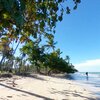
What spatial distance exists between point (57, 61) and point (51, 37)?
6547 centimetres

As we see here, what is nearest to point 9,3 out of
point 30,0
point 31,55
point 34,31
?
point 30,0

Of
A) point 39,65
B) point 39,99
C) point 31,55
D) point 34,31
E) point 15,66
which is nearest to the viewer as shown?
point 34,31

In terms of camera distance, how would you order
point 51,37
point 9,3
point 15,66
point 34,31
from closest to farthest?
1. point 9,3
2. point 34,31
3. point 51,37
4. point 15,66

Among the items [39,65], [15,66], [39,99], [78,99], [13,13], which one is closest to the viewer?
[13,13]

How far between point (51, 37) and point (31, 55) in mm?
56880

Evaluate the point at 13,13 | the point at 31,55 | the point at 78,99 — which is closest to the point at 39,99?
the point at 78,99

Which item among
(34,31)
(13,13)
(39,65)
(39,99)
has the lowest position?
(39,99)

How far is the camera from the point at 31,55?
6544cm

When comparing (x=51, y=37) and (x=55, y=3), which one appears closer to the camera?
(x=55, y=3)

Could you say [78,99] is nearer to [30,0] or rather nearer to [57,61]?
[30,0]

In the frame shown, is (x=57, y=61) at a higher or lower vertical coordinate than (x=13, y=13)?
higher

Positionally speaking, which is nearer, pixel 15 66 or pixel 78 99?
pixel 78 99

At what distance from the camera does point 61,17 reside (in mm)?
6750

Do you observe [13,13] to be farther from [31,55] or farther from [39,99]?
[31,55]
